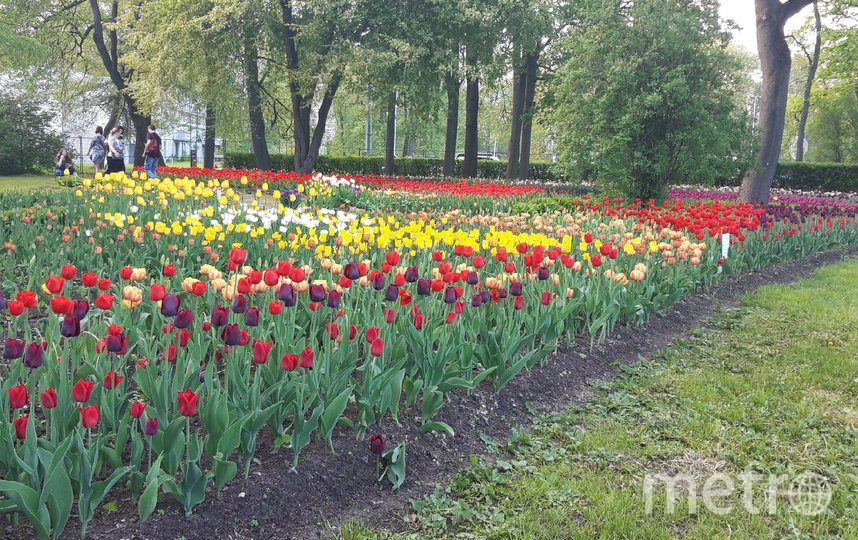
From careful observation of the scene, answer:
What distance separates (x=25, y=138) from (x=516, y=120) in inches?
666

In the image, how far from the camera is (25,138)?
2381 centimetres

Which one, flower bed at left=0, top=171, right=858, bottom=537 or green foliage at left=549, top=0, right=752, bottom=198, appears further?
green foliage at left=549, top=0, right=752, bottom=198

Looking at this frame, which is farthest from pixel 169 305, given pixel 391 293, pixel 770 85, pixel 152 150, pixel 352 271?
pixel 152 150

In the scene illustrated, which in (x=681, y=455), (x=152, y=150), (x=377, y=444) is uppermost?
(x=152, y=150)

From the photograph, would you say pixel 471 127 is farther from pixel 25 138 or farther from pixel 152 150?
pixel 25 138

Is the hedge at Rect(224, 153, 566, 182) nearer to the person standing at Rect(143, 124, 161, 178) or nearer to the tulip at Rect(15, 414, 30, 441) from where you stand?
the person standing at Rect(143, 124, 161, 178)

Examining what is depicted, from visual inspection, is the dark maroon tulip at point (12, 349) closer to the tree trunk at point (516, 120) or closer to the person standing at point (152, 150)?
the person standing at point (152, 150)

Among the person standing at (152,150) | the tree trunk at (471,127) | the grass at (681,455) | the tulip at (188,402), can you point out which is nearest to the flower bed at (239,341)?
the tulip at (188,402)

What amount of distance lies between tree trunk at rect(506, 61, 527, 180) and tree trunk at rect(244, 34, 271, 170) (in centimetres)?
789

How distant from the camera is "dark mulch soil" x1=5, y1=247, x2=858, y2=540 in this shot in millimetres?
2395

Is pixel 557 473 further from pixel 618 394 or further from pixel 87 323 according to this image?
pixel 87 323

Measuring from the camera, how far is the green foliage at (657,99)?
38.7 ft

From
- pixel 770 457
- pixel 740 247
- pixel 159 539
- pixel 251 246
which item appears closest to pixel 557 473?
pixel 770 457

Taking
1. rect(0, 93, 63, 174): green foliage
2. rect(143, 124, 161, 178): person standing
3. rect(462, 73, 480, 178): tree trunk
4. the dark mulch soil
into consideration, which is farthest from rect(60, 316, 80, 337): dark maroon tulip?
rect(0, 93, 63, 174): green foliage
